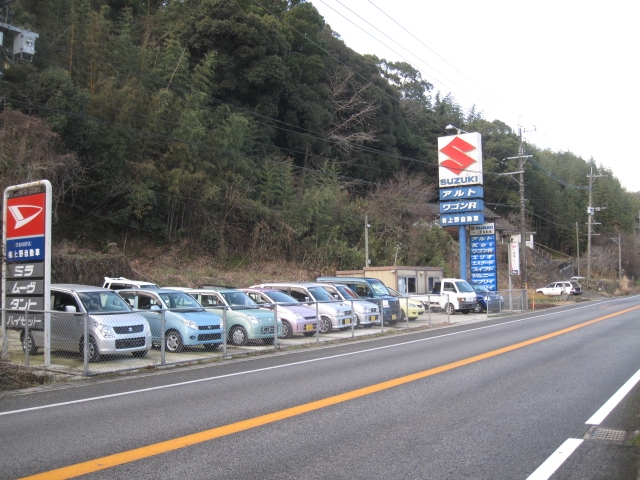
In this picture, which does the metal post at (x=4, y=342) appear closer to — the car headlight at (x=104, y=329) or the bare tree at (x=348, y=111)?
the car headlight at (x=104, y=329)

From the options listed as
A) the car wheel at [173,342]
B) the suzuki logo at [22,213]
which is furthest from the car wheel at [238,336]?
the suzuki logo at [22,213]

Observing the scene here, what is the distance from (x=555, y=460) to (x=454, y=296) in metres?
26.1

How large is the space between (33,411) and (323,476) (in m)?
Answer: 5.44

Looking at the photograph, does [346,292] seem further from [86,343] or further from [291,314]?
[86,343]

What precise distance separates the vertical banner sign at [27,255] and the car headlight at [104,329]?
1085 millimetres

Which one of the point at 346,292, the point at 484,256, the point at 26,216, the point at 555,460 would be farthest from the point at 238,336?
the point at 484,256

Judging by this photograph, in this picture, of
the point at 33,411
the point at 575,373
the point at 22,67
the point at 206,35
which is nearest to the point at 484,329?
the point at 575,373

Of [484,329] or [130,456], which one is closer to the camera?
[130,456]

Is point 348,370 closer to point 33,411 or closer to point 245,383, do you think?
point 245,383

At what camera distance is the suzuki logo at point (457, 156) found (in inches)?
1469

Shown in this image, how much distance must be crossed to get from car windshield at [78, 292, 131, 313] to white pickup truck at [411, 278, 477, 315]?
19122mm

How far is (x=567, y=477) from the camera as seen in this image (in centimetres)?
559

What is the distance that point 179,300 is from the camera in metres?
16.9

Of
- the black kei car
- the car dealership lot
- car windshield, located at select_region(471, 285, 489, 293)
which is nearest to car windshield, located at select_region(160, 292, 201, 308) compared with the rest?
the car dealership lot
